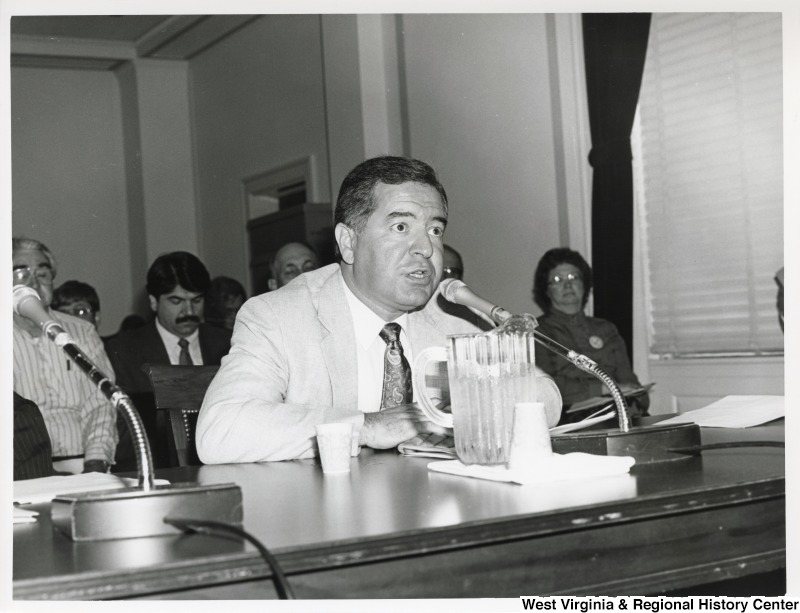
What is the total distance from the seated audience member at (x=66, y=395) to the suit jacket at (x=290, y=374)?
131 cm

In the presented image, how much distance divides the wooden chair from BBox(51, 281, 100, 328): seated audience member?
294 cm

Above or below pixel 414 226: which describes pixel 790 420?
below

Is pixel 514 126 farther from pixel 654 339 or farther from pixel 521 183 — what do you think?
pixel 654 339

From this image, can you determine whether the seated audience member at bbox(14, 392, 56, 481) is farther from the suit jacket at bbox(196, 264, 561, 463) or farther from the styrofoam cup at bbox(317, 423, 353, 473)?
the styrofoam cup at bbox(317, 423, 353, 473)

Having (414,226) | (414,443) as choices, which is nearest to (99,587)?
(414,443)

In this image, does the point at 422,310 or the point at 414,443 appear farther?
the point at 422,310

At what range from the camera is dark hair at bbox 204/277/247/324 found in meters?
5.05

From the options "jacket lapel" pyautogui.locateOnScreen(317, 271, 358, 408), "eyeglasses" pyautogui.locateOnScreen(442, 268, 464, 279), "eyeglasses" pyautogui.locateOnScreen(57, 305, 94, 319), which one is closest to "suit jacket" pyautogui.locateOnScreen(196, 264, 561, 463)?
"jacket lapel" pyautogui.locateOnScreen(317, 271, 358, 408)

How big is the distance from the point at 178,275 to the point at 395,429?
2.54 metres

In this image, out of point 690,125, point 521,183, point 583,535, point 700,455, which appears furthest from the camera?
point 521,183

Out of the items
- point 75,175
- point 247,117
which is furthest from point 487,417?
point 75,175

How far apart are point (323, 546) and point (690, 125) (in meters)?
3.30

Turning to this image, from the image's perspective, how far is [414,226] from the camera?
202 centimetres

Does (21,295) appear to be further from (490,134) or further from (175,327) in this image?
(490,134)
